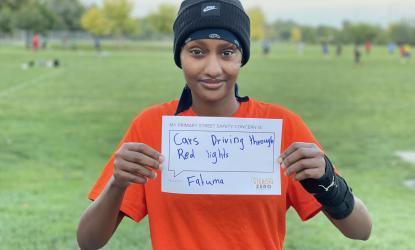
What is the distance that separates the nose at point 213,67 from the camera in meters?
2.10

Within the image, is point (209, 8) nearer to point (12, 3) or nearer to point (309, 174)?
point (309, 174)

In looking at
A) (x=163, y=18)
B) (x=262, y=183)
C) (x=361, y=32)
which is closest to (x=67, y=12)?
(x=163, y=18)

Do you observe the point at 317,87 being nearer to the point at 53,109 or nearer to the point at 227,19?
the point at 53,109

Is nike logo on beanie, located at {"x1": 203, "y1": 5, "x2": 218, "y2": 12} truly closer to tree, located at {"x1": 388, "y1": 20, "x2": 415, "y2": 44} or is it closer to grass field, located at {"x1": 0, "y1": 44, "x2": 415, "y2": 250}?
grass field, located at {"x1": 0, "y1": 44, "x2": 415, "y2": 250}

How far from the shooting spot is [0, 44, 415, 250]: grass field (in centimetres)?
595

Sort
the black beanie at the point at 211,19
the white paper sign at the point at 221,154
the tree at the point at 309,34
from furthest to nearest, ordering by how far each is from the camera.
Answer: the tree at the point at 309,34, the black beanie at the point at 211,19, the white paper sign at the point at 221,154

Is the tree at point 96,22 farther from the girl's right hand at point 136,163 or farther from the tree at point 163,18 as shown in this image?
the girl's right hand at point 136,163

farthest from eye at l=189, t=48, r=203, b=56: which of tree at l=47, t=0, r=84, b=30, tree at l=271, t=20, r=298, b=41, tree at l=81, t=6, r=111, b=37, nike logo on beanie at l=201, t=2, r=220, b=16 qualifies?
tree at l=271, t=20, r=298, b=41

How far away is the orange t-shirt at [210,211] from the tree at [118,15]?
81575 millimetres

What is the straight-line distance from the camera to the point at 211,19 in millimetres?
2150

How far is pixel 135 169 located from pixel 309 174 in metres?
0.51

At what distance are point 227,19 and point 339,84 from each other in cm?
2270

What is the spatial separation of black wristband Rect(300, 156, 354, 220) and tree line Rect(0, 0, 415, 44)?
5970 cm

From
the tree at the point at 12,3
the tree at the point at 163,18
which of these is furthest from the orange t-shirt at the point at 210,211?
the tree at the point at 163,18
